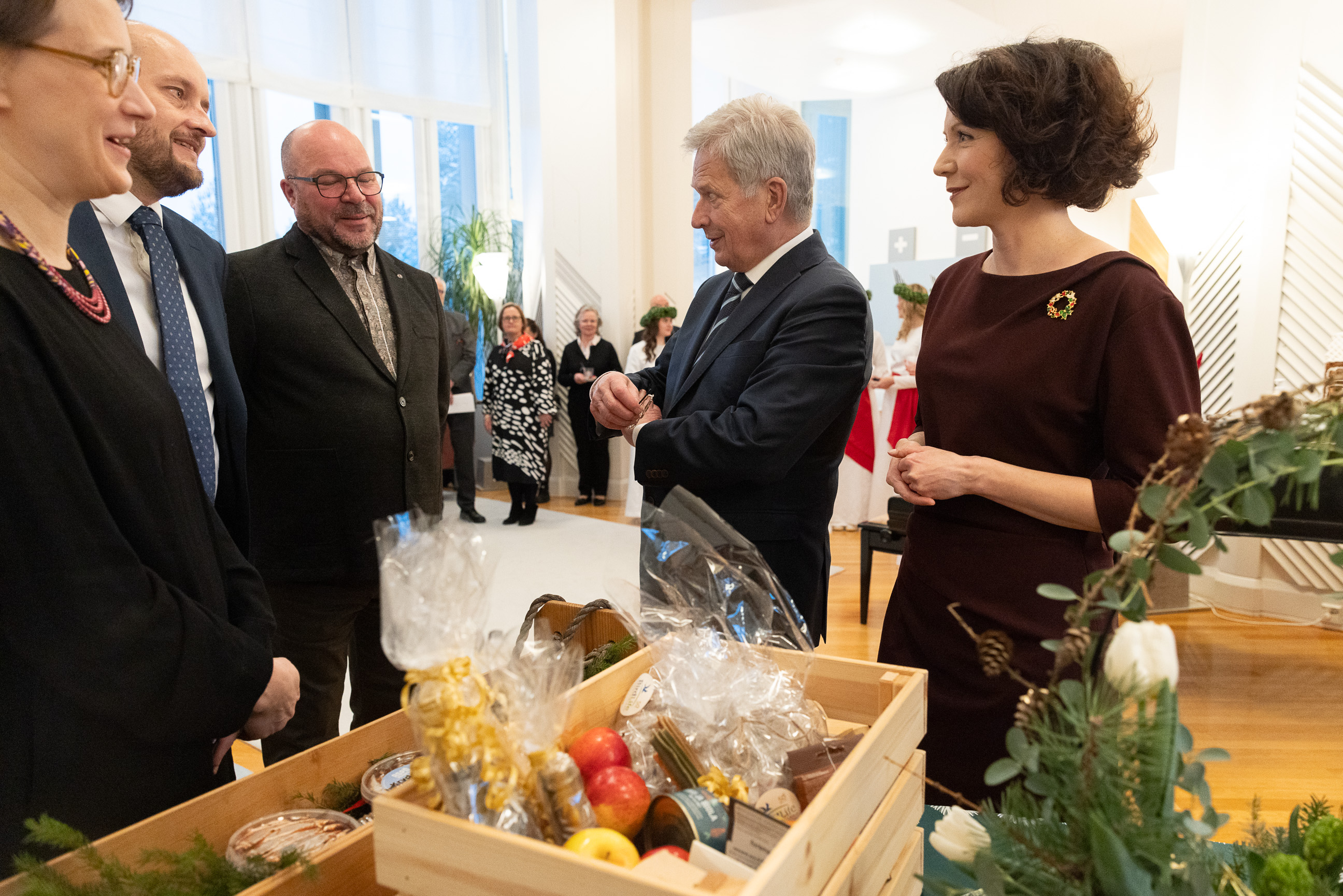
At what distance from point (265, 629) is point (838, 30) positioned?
9.26 meters

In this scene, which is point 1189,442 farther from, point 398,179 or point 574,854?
point 398,179

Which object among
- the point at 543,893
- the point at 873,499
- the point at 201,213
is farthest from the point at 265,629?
the point at 201,213

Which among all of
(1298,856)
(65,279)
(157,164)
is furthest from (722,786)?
(157,164)

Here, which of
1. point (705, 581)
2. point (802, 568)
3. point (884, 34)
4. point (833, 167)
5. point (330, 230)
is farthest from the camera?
point (833, 167)

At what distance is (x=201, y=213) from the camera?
6.80 m

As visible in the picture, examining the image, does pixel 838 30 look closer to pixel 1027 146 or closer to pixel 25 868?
pixel 1027 146

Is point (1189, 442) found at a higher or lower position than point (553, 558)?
higher

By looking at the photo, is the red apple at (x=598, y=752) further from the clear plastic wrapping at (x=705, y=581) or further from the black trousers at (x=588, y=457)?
the black trousers at (x=588, y=457)

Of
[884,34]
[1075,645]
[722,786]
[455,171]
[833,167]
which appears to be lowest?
[722,786]

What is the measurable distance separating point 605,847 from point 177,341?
1.27m

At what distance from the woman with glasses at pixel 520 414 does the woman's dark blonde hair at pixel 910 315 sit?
111 inches

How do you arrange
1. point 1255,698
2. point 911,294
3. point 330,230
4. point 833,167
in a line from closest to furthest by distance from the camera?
point 330,230
point 1255,698
point 911,294
point 833,167

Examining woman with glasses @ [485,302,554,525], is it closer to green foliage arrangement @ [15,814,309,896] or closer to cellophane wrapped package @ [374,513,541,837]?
green foliage arrangement @ [15,814,309,896]

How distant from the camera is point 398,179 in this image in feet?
26.5
